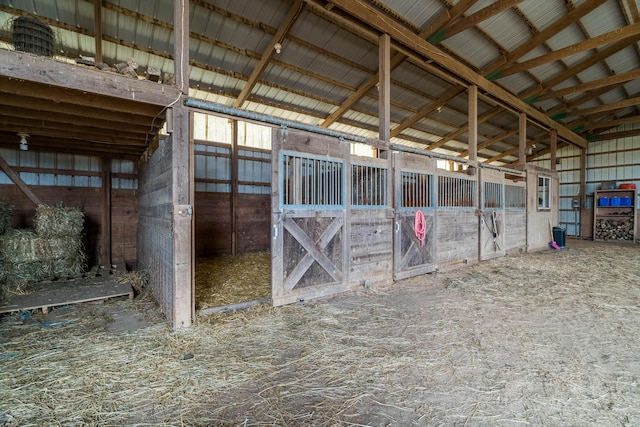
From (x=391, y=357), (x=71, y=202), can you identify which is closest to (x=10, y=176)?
(x=71, y=202)

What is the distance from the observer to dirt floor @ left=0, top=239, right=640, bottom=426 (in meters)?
1.63

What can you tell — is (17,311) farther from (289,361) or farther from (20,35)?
(289,361)

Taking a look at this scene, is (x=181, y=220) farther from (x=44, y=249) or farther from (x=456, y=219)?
(x=456, y=219)

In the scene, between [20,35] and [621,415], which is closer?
[621,415]

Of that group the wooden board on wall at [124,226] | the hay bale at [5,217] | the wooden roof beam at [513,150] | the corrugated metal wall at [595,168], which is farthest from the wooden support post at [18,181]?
the corrugated metal wall at [595,168]

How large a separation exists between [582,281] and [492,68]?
4.83 meters

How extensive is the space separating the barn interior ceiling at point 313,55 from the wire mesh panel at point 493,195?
233cm

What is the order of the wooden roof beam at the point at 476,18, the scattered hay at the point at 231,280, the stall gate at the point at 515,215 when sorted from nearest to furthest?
the scattered hay at the point at 231,280 < the wooden roof beam at the point at 476,18 < the stall gate at the point at 515,215

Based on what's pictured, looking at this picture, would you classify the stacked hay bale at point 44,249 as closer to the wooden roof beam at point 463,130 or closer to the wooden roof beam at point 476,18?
the wooden roof beam at point 476,18

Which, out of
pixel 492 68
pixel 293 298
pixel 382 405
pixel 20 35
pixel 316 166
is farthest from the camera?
pixel 492 68

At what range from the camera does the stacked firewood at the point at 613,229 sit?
10.7 meters

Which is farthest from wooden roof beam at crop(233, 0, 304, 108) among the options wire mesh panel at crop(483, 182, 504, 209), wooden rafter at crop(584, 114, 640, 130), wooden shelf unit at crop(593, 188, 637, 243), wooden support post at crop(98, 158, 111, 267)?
wooden shelf unit at crop(593, 188, 637, 243)

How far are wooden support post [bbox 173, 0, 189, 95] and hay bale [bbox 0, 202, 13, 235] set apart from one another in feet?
12.3

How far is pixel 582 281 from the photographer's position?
474 cm
